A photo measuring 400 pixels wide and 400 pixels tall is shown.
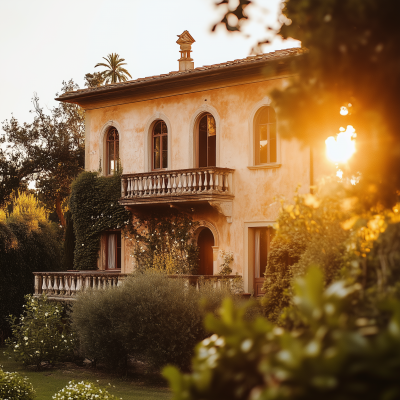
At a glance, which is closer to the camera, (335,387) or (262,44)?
(335,387)

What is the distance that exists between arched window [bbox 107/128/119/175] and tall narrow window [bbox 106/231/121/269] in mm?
2473

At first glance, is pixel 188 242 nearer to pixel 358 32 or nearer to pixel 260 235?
pixel 260 235

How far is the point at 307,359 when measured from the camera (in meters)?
2.17

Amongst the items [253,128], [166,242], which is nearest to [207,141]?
[253,128]

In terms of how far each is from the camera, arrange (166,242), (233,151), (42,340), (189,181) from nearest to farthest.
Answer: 1. (42,340)
2. (189,181)
3. (233,151)
4. (166,242)

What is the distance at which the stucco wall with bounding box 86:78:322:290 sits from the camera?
19748mm

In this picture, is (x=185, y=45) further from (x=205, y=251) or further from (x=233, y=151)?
(x=205, y=251)

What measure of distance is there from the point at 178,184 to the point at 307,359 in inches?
720

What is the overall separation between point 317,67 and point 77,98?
22.0m

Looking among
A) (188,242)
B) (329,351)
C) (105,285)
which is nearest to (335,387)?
(329,351)

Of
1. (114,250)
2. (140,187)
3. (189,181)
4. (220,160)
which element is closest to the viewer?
(189,181)

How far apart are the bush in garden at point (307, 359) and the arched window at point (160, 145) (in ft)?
66.3

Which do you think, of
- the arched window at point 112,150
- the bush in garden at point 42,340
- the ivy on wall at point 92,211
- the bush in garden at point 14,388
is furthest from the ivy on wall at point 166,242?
the bush in garden at point 14,388

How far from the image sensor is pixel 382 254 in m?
3.65
